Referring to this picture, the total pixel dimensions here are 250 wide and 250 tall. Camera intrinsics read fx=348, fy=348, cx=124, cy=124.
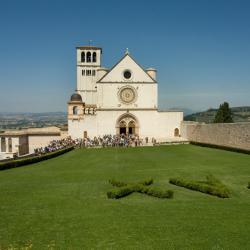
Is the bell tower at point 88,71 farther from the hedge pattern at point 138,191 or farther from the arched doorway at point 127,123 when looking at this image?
the hedge pattern at point 138,191

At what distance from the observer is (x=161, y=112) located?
161ft

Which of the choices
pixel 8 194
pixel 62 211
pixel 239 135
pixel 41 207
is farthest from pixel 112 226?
pixel 239 135

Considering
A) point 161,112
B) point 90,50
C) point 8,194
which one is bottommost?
point 8,194

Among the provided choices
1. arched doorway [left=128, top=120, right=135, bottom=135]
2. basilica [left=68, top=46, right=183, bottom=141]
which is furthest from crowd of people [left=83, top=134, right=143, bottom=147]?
arched doorway [left=128, top=120, right=135, bottom=135]

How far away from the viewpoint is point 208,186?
1380 centimetres

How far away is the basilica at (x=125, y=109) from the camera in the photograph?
4784 centimetres

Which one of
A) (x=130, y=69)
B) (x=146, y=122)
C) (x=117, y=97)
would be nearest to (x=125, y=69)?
(x=130, y=69)

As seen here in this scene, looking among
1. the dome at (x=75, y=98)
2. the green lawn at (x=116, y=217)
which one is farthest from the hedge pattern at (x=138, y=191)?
the dome at (x=75, y=98)

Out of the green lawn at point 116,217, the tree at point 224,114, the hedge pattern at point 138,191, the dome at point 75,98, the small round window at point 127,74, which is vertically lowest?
the green lawn at point 116,217

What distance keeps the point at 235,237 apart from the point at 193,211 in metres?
2.40

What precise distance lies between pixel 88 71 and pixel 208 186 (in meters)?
46.3

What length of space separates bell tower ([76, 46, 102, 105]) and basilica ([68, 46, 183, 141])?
7754mm

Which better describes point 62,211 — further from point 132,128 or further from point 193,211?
point 132,128

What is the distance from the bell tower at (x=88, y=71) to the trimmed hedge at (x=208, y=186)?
42.5m
